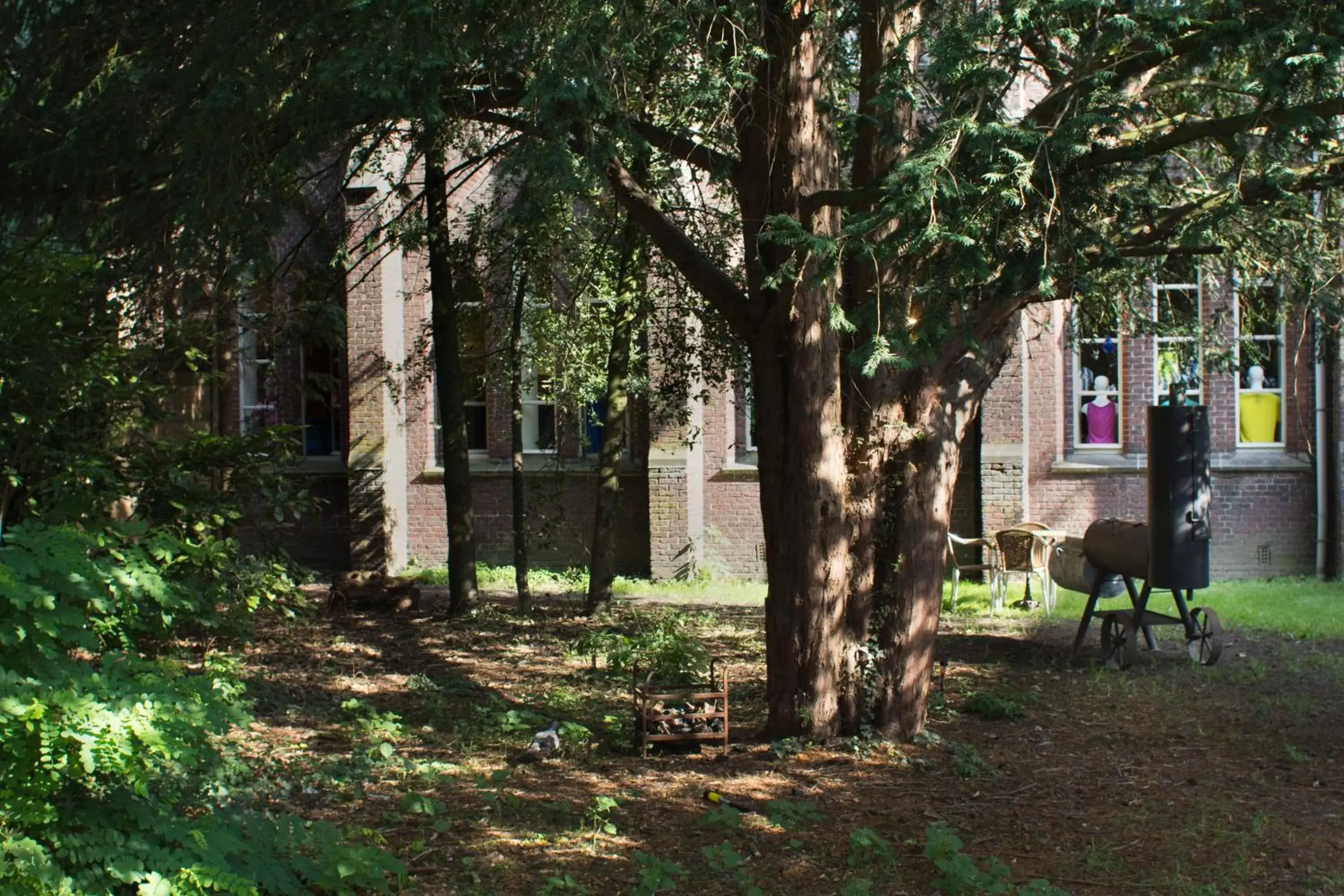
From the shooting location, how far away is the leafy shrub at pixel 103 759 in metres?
→ 4.46

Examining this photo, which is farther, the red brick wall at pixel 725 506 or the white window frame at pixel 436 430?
the white window frame at pixel 436 430

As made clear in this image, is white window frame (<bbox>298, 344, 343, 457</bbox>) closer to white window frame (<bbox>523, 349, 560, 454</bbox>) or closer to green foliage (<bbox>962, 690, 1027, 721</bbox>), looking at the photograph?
white window frame (<bbox>523, 349, 560, 454</bbox>)

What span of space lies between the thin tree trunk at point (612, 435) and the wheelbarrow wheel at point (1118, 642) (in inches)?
227

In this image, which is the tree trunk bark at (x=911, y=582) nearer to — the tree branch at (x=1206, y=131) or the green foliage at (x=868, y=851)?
the green foliage at (x=868, y=851)

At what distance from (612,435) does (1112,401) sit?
7.95m

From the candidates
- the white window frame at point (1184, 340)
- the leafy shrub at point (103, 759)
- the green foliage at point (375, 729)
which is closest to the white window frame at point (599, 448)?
the white window frame at point (1184, 340)

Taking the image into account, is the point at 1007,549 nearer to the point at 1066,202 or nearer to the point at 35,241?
the point at 1066,202

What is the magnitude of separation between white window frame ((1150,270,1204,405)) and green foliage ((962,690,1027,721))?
3.64 metres

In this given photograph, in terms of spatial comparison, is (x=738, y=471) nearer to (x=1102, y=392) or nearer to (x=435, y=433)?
(x=435, y=433)

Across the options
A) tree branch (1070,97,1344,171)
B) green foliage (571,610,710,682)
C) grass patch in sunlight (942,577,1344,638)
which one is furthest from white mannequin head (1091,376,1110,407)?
tree branch (1070,97,1344,171)

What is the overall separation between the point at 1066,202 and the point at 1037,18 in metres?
1.05

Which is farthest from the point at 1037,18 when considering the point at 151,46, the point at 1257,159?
the point at 151,46

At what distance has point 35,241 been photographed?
8664 mm

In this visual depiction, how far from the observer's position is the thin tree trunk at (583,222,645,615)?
1420 cm
